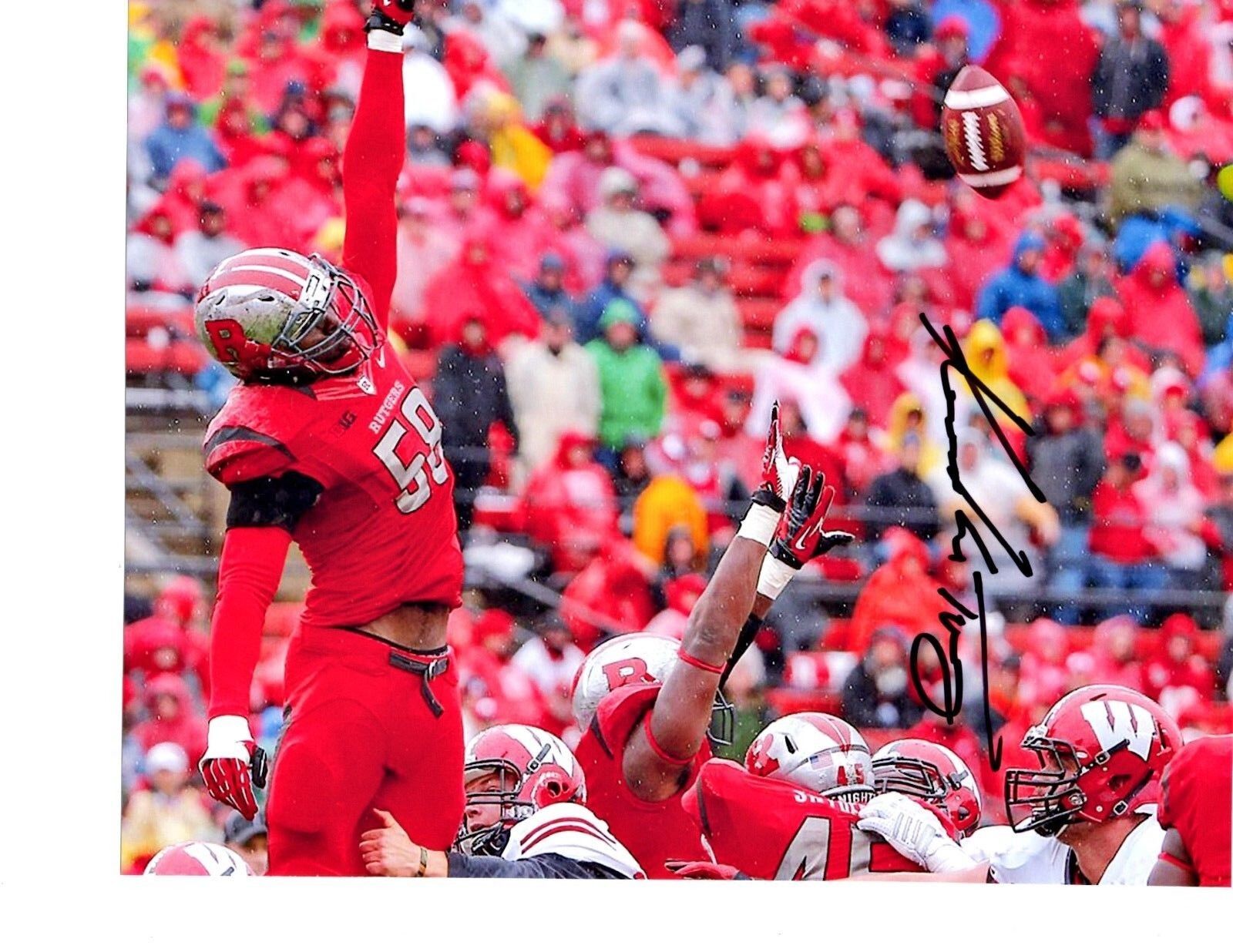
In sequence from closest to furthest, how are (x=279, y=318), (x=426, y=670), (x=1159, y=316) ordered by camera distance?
(x=279, y=318)
(x=426, y=670)
(x=1159, y=316)

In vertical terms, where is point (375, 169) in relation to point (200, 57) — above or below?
below

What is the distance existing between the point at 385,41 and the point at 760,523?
118 cm

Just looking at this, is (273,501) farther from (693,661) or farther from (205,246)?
(693,661)

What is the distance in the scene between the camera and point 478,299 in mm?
3498

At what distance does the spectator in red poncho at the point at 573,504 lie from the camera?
11.5ft

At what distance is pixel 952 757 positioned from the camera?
3582 millimetres

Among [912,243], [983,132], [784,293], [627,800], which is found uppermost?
[983,132]

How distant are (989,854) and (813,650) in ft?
1.79

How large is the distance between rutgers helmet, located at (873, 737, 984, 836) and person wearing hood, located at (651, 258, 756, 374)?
837 mm

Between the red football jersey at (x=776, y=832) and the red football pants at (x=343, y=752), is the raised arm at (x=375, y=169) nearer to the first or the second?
the red football pants at (x=343, y=752)

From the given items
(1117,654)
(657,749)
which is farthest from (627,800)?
(1117,654)

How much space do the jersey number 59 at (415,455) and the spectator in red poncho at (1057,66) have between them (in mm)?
1305

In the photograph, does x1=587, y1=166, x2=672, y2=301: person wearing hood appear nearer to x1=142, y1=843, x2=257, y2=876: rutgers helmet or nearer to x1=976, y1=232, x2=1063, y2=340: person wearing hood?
x1=976, y1=232, x2=1063, y2=340: person wearing hood

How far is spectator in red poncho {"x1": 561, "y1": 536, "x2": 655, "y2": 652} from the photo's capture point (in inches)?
138
